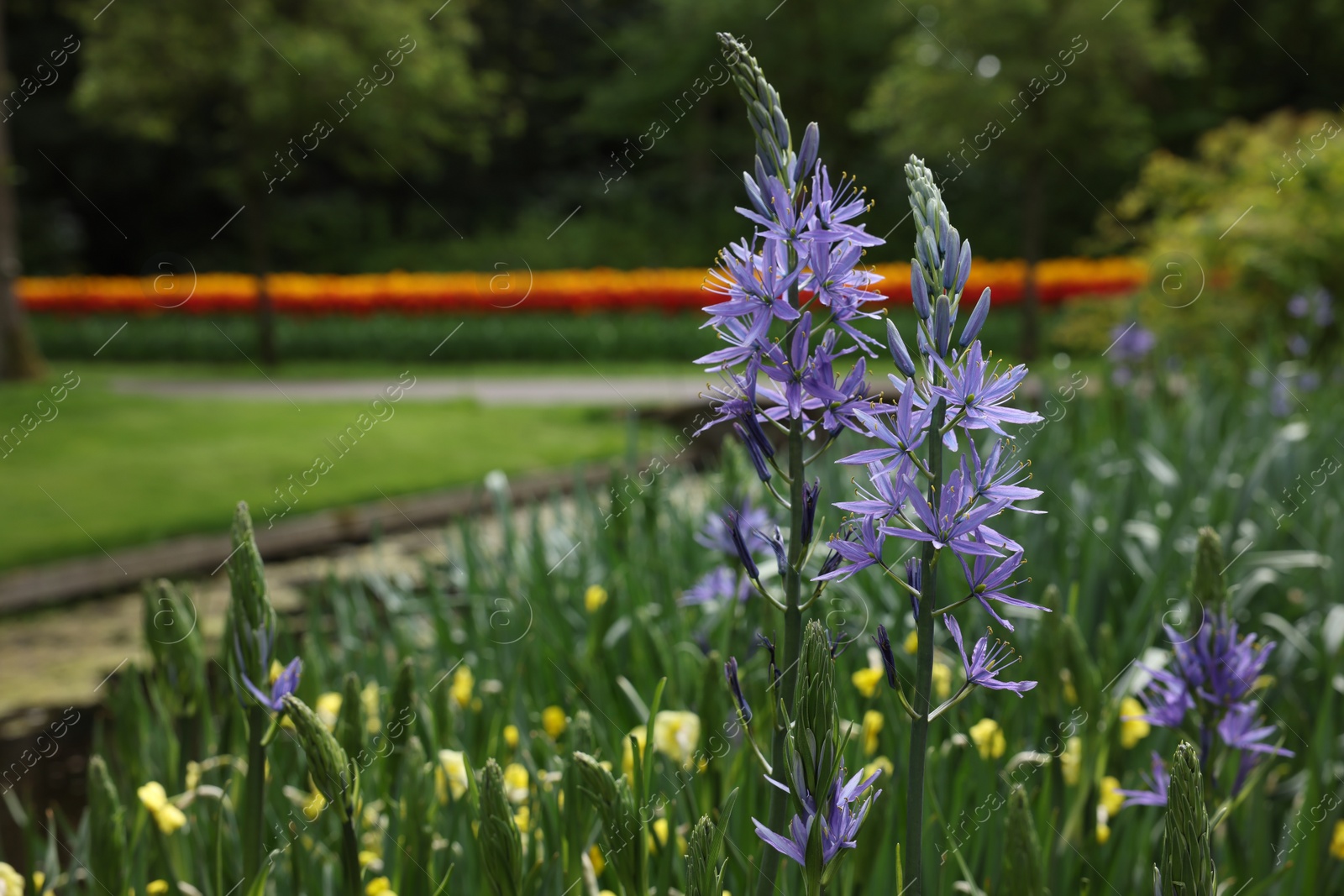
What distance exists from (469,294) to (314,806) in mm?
13723

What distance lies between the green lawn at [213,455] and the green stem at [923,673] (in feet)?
17.8

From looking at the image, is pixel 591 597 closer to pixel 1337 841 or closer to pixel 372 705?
pixel 372 705

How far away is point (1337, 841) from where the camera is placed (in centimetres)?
192

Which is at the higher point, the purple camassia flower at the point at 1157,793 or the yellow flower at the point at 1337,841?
the purple camassia flower at the point at 1157,793

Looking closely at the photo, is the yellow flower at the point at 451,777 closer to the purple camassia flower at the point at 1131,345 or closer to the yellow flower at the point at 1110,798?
the yellow flower at the point at 1110,798

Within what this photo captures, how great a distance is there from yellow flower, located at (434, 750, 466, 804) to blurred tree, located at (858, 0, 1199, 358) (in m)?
9.47

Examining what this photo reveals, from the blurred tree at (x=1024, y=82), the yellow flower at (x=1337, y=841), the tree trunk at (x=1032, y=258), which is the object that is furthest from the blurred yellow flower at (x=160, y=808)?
the tree trunk at (x=1032, y=258)

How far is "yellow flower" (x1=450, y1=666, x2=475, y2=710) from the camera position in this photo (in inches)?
101

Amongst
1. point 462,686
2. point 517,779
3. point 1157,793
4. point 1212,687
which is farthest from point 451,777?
point 1212,687

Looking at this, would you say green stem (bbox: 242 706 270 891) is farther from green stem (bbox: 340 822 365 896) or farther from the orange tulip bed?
the orange tulip bed

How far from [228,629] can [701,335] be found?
11357 mm

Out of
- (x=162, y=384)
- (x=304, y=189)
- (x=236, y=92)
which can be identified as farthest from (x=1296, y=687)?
(x=304, y=189)

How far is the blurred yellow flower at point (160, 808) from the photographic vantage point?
1737mm

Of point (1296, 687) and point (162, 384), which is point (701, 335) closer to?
point (162, 384)
